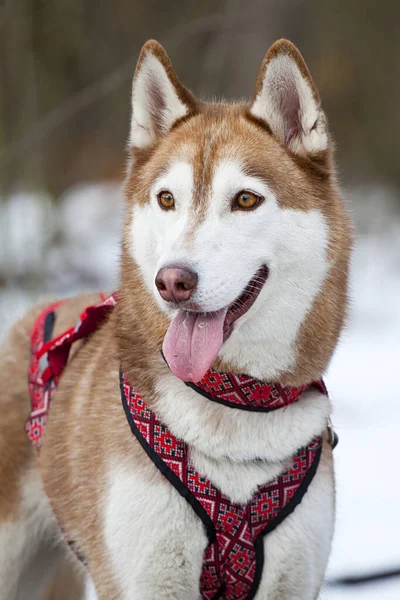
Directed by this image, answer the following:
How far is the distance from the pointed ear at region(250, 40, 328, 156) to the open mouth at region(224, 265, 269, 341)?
0.45 m

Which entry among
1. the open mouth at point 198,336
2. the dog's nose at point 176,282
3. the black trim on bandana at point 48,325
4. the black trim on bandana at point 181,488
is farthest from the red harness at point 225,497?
the black trim on bandana at point 48,325

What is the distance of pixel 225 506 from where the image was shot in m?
2.20

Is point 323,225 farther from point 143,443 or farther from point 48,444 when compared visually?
point 48,444

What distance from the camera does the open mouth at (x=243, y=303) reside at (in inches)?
84.3

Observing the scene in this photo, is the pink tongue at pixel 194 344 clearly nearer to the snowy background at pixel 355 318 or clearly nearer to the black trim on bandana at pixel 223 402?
the black trim on bandana at pixel 223 402

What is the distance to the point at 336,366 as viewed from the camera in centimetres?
676

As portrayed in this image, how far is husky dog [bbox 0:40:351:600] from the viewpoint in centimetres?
216

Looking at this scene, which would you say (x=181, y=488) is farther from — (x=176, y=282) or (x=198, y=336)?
(x=176, y=282)

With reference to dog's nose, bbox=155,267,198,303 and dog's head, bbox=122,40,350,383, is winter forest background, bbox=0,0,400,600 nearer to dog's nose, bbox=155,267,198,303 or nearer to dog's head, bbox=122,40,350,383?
dog's head, bbox=122,40,350,383

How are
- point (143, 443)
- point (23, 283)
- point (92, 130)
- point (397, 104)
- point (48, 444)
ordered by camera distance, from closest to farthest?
point (143, 443) → point (48, 444) → point (23, 283) → point (92, 130) → point (397, 104)

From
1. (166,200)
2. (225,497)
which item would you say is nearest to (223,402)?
(225,497)

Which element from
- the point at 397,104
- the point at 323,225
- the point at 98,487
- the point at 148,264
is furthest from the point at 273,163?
the point at 397,104

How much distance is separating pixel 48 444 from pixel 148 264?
75 cm

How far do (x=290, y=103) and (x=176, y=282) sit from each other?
0.74 metres
